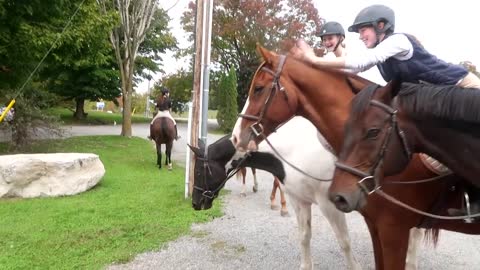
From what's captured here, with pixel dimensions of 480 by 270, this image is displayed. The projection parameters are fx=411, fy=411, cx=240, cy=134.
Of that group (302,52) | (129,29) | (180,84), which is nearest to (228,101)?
(129,29)

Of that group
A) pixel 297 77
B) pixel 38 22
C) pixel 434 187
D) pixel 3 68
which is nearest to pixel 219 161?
pixel 297 77

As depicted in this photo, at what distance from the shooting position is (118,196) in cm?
845

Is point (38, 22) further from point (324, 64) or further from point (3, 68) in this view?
point (324, 64)

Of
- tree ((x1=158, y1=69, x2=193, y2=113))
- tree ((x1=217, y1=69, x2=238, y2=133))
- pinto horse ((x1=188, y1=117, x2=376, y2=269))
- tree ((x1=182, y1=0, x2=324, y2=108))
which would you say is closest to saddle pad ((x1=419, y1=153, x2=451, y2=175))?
pinto horse ((x1=188, y1=117, x2=376, y2=269))

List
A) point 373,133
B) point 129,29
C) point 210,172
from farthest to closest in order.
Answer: point 129,29, point 210,172, point 373,133

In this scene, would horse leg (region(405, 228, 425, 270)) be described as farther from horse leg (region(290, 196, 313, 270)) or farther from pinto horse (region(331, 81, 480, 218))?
pinto horse (region(331, 81, 480, 218))

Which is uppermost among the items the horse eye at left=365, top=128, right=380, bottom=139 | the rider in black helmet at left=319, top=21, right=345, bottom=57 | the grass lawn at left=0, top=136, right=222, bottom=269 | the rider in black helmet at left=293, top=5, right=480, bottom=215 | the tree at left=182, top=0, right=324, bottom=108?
the tree at left=182, top=0, right=324, bottom=108

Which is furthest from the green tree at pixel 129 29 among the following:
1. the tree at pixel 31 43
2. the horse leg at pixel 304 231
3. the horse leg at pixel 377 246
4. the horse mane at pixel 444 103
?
the horse mane at pixel 444 103

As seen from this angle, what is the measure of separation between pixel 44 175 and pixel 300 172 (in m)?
5.97

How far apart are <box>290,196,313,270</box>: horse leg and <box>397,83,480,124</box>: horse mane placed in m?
2.58

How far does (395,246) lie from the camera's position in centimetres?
295

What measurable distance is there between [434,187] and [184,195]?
6322 millimetres

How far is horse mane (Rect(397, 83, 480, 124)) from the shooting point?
88.7 inches

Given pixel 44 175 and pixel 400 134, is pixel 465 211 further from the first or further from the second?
pixel 44 175
